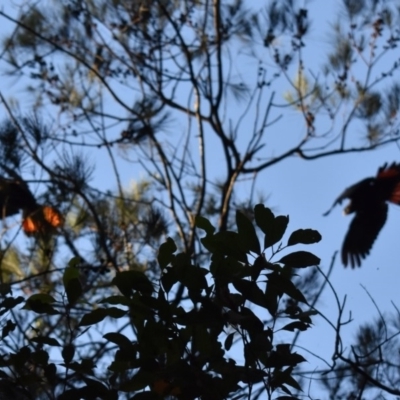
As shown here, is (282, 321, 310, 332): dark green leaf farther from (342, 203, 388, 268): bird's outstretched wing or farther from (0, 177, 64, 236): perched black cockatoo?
(342, 203, 388, 268): bird's outstretched wing

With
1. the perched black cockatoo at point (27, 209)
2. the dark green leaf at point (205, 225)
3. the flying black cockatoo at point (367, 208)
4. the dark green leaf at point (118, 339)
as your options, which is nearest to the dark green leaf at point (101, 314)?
the dark green leaf at point (118, 339)

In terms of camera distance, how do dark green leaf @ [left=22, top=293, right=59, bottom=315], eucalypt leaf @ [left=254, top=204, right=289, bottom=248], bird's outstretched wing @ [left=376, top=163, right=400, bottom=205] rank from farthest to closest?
bird's outstretched wing @ [left=376, top=163, right=400, bottom=205]
dark green leaf @ [left=22, top=293, right=59, bottom=315]
eucalypt leaf @ [left=254, top=204, right=289, bottom=248]

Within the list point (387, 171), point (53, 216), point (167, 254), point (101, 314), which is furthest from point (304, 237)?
point (387, 171)

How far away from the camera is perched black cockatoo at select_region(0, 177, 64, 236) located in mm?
2982

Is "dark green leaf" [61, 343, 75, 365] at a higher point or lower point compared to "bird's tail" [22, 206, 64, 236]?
lower

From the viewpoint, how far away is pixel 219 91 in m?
3.64

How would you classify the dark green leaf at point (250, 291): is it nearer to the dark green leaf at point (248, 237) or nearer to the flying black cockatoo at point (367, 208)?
the dark green leaf at point (248, 237)

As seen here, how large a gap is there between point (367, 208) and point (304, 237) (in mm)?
3250

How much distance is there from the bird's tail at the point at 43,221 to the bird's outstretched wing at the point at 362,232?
1517 millimetres

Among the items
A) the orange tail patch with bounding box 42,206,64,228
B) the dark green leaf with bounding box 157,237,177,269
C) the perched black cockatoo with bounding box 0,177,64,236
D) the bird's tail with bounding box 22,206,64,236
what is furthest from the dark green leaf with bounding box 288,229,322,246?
the orange tail patch with bounding box 42,206,64,228

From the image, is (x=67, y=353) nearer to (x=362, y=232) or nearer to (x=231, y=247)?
(x=231, y=247)

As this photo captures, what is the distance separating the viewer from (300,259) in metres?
1.11

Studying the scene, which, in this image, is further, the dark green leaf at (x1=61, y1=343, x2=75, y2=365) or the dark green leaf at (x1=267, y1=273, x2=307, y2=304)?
the dark green leaf at (x1=61, y1=343, x2=75, y2=365)

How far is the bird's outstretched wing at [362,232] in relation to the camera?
4.29 m
